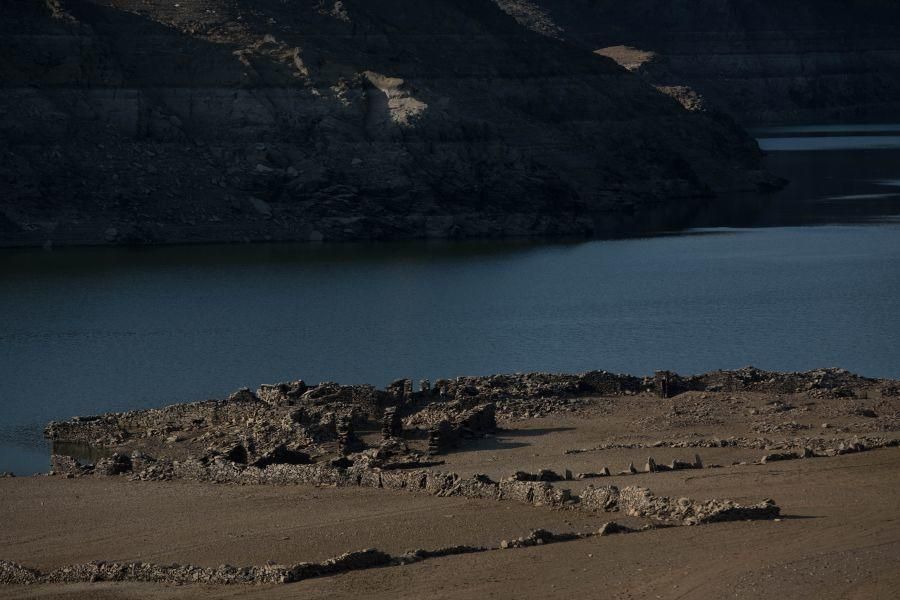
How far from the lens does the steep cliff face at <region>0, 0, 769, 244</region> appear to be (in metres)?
81.9

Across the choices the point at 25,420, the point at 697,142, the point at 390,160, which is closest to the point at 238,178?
the point at 390,160

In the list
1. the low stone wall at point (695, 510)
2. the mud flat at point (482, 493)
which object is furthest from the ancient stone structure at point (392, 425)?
the low stone wall at point (695, 510)

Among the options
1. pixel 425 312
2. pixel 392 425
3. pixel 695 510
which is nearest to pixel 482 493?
pixel 695 510

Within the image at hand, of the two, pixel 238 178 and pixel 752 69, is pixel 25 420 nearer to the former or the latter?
pixel 238 178

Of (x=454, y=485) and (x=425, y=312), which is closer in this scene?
(x=454, y=485)

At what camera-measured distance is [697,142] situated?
114500 millimetres

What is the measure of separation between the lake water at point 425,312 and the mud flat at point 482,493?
4.34 meters

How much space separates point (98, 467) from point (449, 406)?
23.2ft

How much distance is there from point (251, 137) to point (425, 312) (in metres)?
33.1

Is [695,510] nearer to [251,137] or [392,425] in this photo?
[392,425]

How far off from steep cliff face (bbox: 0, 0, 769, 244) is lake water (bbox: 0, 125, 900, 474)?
11.5 feet

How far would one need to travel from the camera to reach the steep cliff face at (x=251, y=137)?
81.9 metres

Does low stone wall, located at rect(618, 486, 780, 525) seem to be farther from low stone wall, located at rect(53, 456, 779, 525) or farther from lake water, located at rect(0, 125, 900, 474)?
lake water, located at rect(0, 125, 900, 474)

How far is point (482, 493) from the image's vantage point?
92.5 feet
